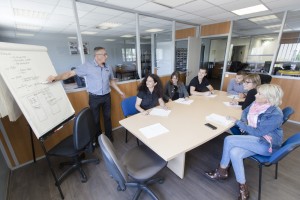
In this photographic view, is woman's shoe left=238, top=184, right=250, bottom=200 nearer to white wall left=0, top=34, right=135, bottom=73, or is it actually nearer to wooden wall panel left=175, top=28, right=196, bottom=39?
wooden wall panel left=175, top=28, right=196, bottom=39

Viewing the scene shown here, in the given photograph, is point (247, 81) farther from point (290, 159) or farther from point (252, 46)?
point (252, 46)

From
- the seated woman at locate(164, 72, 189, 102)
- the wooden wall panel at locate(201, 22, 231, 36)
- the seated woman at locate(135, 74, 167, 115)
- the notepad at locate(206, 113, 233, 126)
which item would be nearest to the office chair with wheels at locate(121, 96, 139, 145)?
the seated woman at locate(135, 74, 167, 115)

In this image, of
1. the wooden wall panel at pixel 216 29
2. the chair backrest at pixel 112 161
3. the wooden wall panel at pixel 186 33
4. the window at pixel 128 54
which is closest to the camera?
the chair backrest at pixel 112 161

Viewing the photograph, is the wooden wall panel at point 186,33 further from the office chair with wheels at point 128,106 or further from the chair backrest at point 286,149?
the chair backrest at point 286,149

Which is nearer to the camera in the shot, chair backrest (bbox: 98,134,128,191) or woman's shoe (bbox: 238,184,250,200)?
chair backrest (bbox: 98,134,128,191)

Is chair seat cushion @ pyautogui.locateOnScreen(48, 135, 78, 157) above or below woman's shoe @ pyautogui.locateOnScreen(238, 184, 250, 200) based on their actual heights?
above

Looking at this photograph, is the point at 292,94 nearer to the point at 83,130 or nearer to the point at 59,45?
the point at 83,130

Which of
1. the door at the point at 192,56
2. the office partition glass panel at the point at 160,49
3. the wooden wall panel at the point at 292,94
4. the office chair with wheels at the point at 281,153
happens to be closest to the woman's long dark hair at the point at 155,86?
the office chair with wheels at the point at 281,153

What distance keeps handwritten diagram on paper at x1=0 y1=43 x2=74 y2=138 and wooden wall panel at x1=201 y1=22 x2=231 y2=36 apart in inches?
182

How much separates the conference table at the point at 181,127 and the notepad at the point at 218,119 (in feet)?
0.10

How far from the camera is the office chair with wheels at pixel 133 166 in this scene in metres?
1.09

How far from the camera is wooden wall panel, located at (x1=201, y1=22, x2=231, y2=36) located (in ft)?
14.1

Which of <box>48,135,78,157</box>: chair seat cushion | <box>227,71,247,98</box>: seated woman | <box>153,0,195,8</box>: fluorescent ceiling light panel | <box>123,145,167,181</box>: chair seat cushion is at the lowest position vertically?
<box>48,135,78,157</box>: chair seat cushion

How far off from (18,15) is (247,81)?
5.24m
